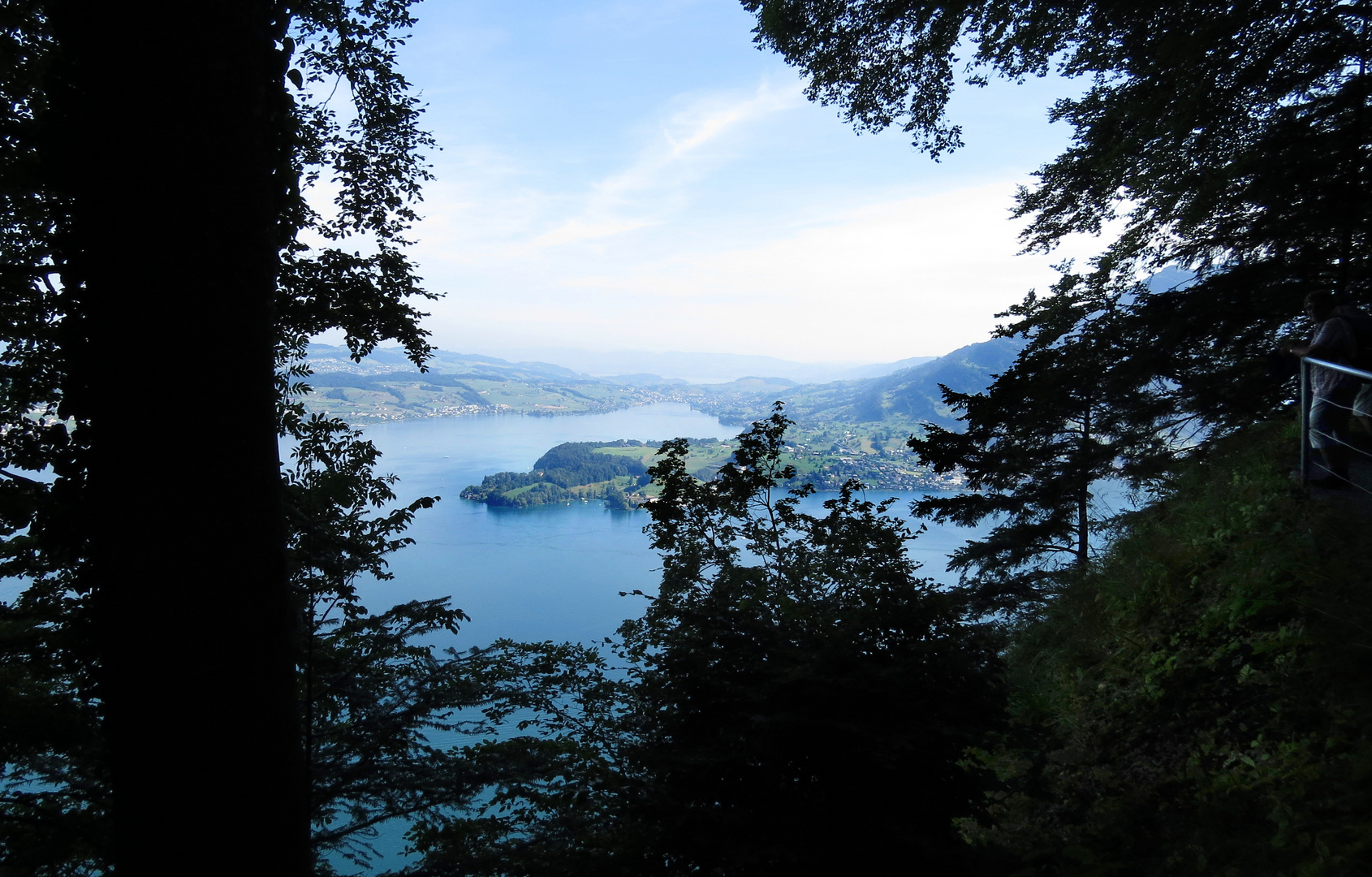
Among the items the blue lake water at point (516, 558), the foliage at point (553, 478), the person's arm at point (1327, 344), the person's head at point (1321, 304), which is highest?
the person's head at point (1321, 304)

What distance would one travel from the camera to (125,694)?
161 centimetres

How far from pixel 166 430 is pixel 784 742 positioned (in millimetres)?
3186

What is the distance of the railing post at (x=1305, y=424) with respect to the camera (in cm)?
476

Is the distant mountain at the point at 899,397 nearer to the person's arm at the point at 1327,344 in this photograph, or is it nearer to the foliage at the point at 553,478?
the foliage at the point at 553,478

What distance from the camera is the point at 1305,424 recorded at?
4.74m

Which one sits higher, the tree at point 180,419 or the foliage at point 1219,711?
the tree at point 180,419

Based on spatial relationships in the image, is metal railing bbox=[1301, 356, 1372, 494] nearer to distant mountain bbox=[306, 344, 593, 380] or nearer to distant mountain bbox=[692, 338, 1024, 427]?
distant mountain bbox=[692, 338, 1024, 427]

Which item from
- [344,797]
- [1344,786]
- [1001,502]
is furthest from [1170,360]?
[344,797]

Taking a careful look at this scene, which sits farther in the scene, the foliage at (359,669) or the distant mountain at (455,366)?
the distant mountain at (455,366)

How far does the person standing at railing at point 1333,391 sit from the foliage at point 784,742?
9.50ft

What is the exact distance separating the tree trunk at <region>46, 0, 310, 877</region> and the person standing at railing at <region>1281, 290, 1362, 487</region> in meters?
6.26

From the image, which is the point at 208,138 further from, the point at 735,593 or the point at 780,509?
the point at 780,509

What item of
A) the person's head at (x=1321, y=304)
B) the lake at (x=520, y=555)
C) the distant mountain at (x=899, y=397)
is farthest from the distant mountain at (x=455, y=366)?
the person's head at (x=1321, y=304)

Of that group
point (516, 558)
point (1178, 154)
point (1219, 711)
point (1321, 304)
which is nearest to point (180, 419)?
point (1219, 711)
